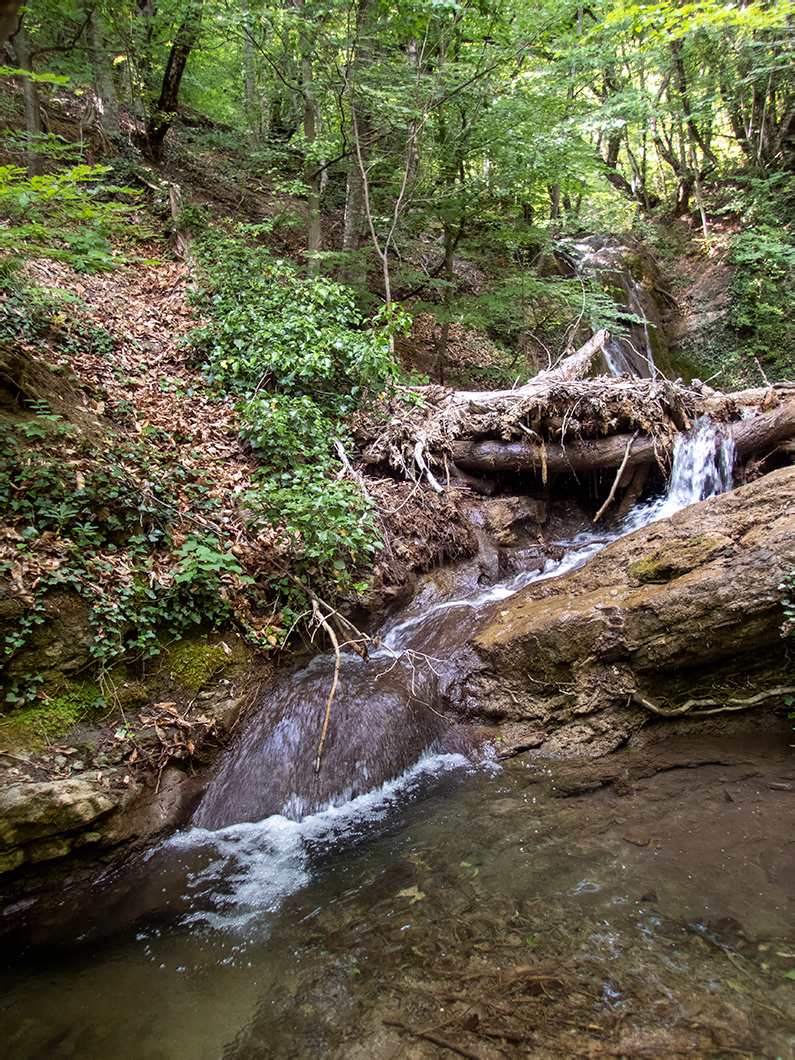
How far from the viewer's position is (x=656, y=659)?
466cm

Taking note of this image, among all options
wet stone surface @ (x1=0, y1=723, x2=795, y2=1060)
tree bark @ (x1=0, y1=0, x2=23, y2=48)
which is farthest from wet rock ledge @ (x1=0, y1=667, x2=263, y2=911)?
tree bark @ (x1=0, y1=0, x2=23, y2=48)

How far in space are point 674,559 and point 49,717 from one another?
18.1 ft

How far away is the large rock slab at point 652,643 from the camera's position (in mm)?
4477

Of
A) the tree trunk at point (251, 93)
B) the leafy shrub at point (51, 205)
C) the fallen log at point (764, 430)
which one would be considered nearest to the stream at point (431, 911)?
the leafy shrub at point (51, 205)

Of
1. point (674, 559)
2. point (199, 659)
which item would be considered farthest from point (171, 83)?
point (674, 559)

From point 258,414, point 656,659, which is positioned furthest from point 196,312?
point 656,659

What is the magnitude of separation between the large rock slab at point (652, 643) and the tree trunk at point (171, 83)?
1147 centimetres

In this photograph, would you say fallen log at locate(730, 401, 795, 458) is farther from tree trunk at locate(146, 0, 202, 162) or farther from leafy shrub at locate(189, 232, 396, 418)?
tree trunk at locate(146, 0, 202, 162)

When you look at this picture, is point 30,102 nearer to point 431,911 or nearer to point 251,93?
point 251,93

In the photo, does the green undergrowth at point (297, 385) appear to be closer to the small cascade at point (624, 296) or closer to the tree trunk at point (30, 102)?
the tree trunk at point (30, 102)

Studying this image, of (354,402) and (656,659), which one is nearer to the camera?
(656,659)

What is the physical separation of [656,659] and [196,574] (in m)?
Answer: 4.17

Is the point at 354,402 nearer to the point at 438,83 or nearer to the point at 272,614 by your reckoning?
the point at 272,614

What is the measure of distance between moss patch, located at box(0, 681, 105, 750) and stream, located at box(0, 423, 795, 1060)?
41.4 inches
